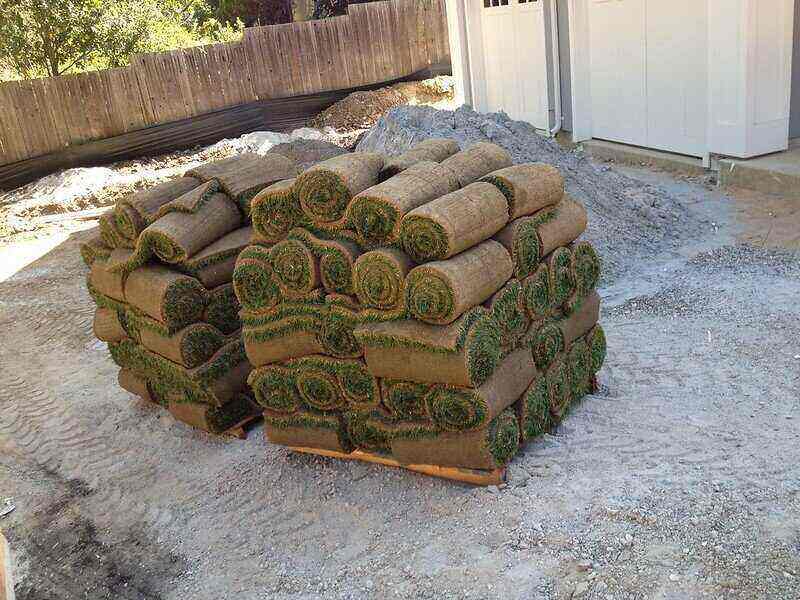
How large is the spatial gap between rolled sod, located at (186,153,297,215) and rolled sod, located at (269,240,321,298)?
1241mm

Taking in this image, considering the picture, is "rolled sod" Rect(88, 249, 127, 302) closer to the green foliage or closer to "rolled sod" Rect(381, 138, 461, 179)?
"rolled sod" Rect(381, 138, 461, 179)

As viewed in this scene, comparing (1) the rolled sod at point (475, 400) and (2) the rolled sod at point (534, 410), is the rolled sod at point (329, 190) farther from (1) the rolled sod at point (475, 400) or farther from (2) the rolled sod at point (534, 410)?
(2) the rolled sod at point (534, 410)

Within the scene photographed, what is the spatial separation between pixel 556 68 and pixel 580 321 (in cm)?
935

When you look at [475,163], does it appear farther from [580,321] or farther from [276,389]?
[276,389]

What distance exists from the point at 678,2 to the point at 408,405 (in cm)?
857

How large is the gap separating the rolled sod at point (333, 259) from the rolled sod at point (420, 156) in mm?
748

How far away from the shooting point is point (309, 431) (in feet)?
17.2

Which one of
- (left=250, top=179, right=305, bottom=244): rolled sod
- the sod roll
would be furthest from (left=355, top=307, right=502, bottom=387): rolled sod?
the sod roll

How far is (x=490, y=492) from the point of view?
461 cm

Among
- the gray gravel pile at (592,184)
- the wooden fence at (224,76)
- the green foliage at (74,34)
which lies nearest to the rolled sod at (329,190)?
the gray gravel pile at (592,184)

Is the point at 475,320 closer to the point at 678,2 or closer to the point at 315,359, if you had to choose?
the point at 315,359

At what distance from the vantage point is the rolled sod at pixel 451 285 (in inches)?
167

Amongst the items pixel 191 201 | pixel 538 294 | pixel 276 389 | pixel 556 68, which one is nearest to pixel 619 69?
pixel 556 68

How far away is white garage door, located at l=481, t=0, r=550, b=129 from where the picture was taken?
13.9m
